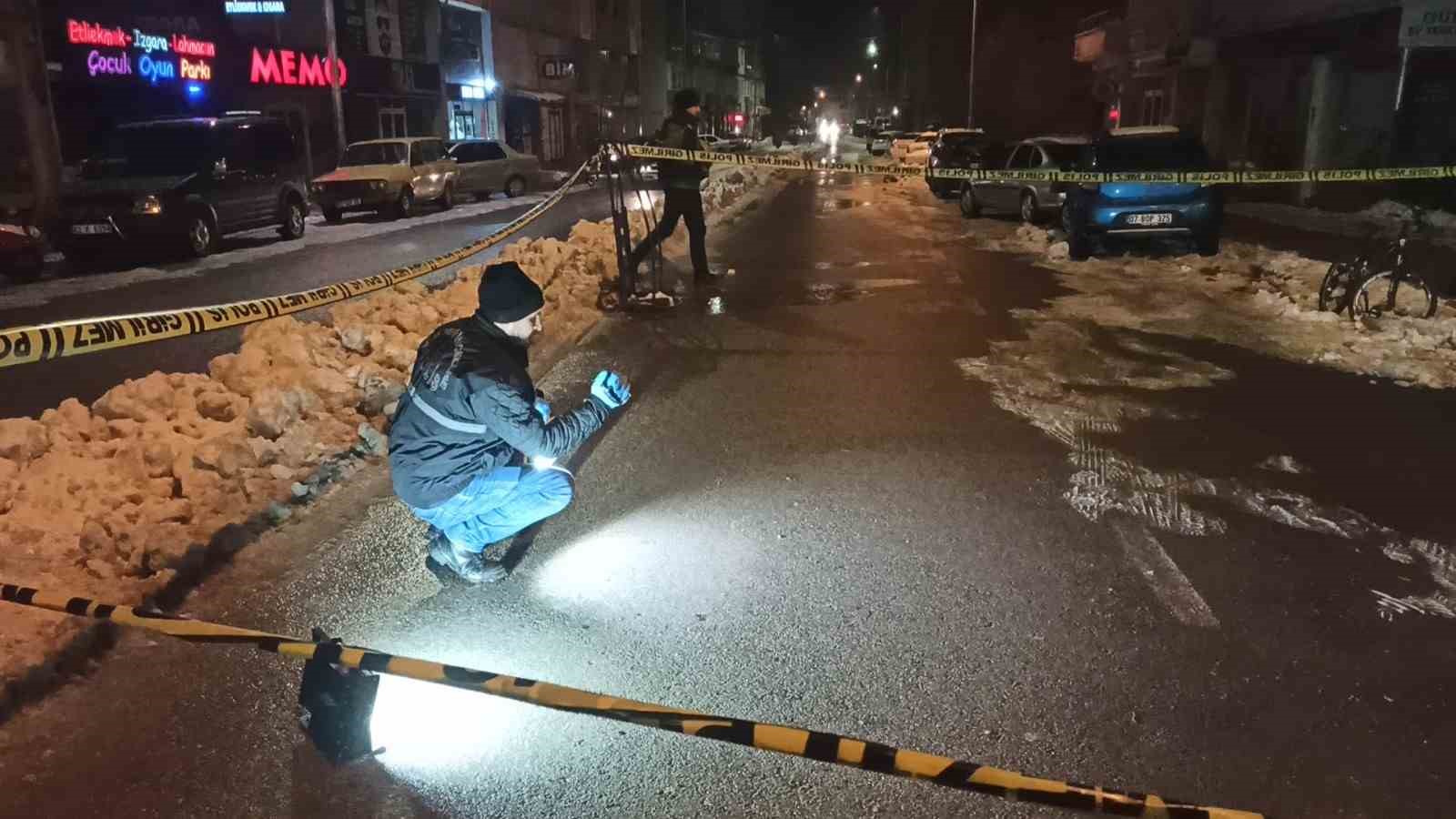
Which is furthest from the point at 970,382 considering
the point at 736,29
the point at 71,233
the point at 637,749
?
the point at 736,29

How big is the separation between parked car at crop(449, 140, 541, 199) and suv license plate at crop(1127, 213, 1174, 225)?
17.8 meters

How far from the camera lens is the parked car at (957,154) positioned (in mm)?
24328

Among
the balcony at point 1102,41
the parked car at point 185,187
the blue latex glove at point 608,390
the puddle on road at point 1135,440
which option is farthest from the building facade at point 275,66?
the balcony at point 1102,41

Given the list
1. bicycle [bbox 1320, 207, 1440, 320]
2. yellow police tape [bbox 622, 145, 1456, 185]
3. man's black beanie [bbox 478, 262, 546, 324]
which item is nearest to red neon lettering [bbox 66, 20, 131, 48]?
yellow police tape [bbox 622, 145, 1456, 185]

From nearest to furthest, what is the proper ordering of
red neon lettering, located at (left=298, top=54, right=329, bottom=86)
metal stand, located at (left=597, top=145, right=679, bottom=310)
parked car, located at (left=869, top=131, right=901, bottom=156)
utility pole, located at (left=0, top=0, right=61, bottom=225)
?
1. metal stand, located at (left=597, top=145, right=679, bottom=310)
2. utility pole, located at (left=0, top=0, right=61, bottom=225)
3. red neon lettering, located at (left=298, top=54, right=329, bottom=86)
4. parked car, located at (left=869, top=131, right=901, bottom=156)

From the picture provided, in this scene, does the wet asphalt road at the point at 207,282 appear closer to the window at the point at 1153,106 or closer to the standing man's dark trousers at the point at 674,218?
the standing man's dark trousers at the point at 674,218

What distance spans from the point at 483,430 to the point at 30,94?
23.1m

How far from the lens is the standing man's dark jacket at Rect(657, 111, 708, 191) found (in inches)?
424

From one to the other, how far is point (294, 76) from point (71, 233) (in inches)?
587

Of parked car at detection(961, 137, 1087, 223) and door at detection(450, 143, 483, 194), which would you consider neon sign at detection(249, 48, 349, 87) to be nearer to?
door at detection(450, 143, 483, 194)

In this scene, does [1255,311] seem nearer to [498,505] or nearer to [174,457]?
[498,505]

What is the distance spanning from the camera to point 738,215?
74.5 ft

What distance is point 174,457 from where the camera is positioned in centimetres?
525

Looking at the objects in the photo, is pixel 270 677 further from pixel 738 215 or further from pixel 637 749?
pixel 738 215
